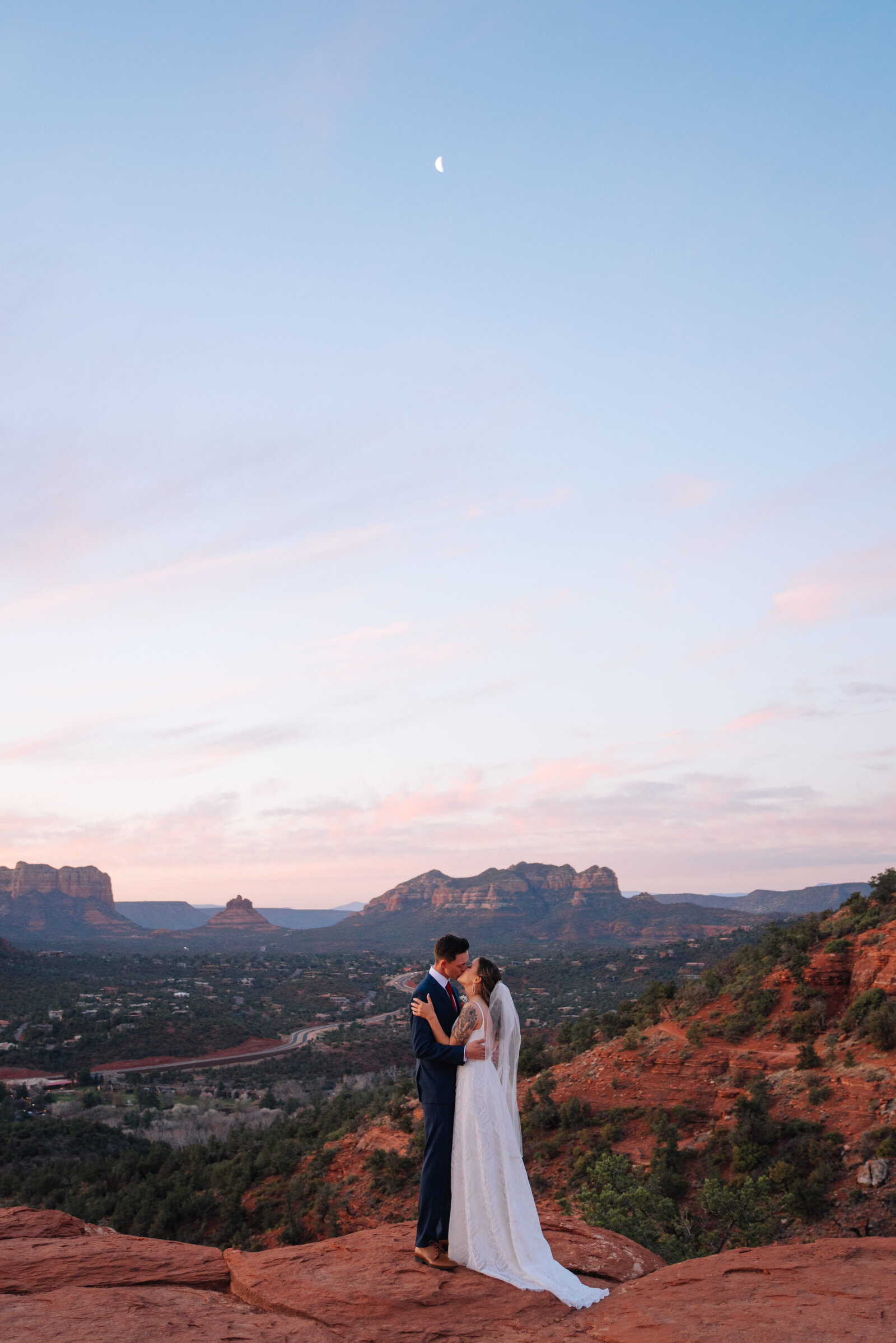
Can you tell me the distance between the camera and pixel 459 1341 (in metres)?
5.12

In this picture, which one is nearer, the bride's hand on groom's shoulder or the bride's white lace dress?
the bride's white lace dress

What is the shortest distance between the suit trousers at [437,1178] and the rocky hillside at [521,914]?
12131cm

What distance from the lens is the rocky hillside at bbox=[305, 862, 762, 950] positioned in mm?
132250

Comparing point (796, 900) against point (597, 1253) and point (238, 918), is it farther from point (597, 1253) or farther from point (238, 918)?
point (597, 1253)

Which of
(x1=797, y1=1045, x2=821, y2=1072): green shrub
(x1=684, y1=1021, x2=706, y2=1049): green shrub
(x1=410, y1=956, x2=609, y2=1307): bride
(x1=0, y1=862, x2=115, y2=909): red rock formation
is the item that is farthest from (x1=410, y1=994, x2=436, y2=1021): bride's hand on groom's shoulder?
(x1=0, y1=862, x2=115, y2=909): red rock formation

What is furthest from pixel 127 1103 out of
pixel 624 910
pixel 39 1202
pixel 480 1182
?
pixel 624 910

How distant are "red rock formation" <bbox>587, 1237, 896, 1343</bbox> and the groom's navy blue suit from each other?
4.51 feet

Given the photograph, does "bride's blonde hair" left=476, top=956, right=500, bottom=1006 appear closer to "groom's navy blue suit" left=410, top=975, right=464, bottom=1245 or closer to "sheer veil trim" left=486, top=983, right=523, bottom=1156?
"sheer veil trim" left=486, top=983, right=523, bottom=1156

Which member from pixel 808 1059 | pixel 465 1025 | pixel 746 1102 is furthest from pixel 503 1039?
pixel 808 1059

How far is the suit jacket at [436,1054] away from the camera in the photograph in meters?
6.28

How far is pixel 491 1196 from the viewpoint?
6.07 meters

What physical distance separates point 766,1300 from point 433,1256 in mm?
2474

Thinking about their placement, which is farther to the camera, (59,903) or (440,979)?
(59,903)

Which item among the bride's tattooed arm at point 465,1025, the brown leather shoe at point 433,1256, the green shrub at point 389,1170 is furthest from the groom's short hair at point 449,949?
the green shrub at point 389,1170
